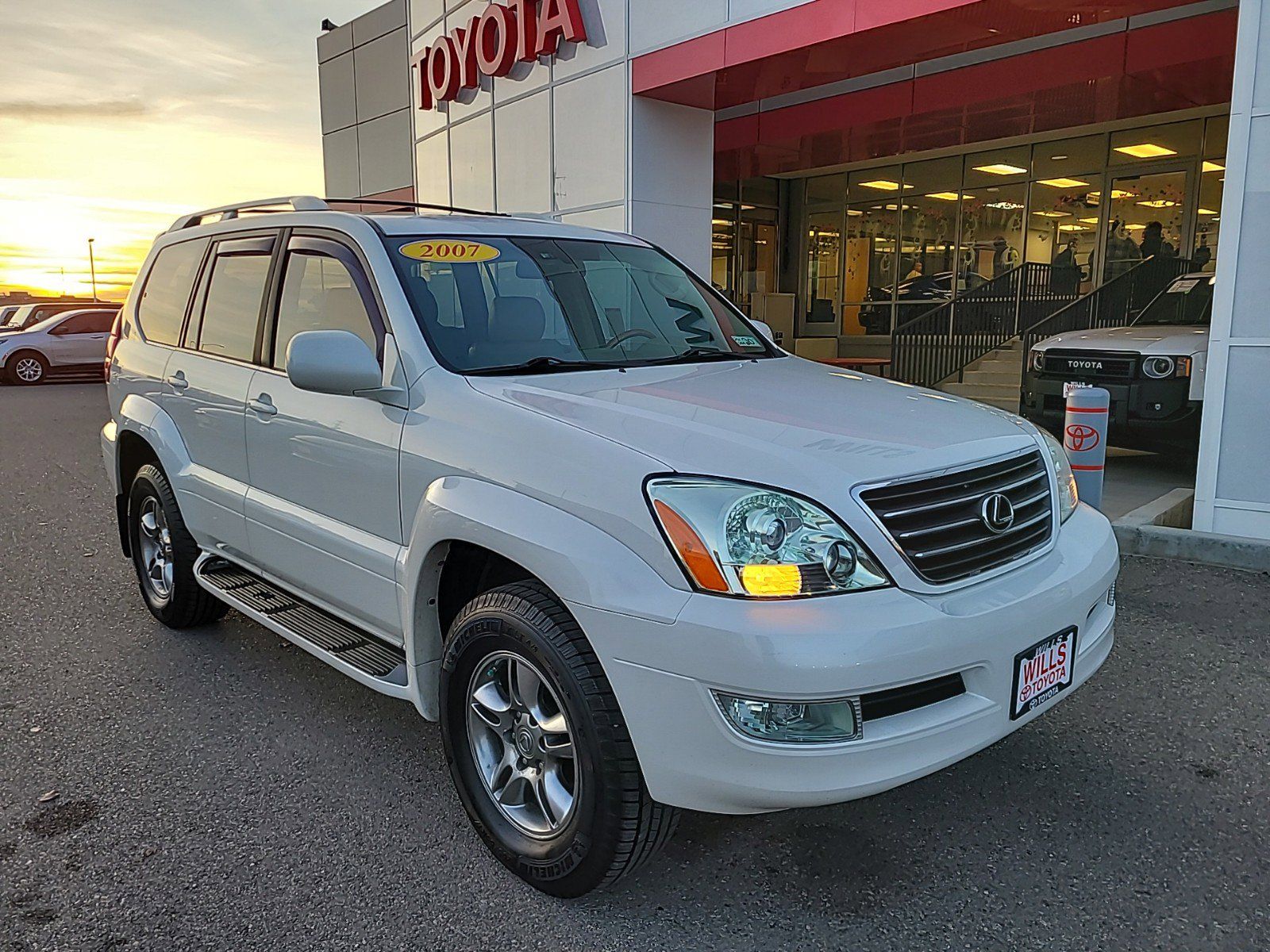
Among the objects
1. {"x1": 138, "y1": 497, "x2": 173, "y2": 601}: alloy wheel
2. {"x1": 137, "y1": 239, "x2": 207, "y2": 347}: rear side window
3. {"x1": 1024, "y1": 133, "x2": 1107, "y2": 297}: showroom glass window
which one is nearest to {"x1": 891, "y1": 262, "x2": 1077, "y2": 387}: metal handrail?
{"x1": 1024, "y1": 133, "x2": 1107, "y2": 297}: showroom glass window

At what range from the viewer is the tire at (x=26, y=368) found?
20641 millimetres

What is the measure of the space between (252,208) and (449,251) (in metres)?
1.47

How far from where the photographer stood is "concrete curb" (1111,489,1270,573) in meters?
5.86

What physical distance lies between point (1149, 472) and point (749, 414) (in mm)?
7377

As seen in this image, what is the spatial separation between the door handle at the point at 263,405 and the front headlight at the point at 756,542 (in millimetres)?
1994

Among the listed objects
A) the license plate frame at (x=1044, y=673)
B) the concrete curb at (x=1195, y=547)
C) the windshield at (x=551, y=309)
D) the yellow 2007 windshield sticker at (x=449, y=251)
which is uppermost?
the yellow 2007 windshield sticker at (x=449, y=251)

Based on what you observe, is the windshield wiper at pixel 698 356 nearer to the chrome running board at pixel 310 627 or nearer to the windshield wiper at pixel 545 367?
the windshield wiper at pixel 545 367

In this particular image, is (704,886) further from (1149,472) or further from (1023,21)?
(1023,21)

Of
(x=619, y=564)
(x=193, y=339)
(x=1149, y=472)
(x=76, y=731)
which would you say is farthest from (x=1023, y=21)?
(x=76, y=731)

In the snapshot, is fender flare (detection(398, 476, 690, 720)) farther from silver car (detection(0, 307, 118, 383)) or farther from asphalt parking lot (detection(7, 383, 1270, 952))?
silver car (detection(0, 307, 118, 383))

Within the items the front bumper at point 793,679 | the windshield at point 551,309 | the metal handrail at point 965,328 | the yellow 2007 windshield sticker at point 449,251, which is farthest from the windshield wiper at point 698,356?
the metal handrail at point 965,328

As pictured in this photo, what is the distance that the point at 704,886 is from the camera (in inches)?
108

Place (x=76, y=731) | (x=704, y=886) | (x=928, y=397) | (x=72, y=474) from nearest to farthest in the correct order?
(x=704, y=886)
(x=928, y=397)
(x=76, y=731)
(x=72, y=474)

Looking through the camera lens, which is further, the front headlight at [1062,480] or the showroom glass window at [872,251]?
the showroom glass window at [872,251]
